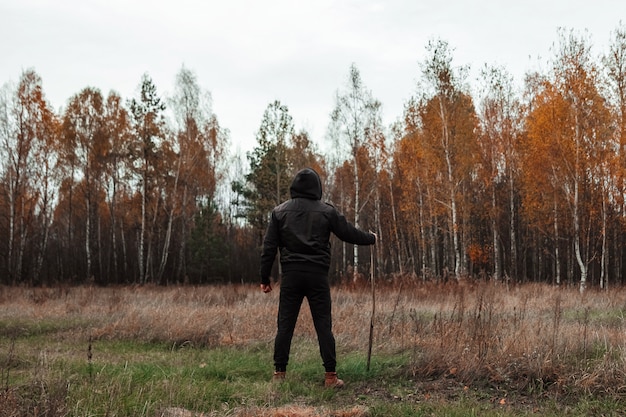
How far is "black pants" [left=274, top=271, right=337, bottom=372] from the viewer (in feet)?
15.0

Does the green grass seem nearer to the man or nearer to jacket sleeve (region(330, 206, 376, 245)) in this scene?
the man

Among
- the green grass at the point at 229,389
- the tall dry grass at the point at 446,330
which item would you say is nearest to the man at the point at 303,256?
the green grass at the point at 229,389

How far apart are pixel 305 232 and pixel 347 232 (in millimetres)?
400

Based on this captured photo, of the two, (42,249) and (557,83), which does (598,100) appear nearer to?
(557,83)

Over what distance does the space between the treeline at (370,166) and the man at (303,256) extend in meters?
12.6

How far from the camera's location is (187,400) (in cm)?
376

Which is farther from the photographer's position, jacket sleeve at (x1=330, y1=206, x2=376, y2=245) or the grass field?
jacket sleeve at (x1=330, y1=206, x2=376, y2=245)

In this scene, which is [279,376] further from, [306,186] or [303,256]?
[306,186]

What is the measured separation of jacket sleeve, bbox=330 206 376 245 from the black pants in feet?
1.40

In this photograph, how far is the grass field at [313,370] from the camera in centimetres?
357

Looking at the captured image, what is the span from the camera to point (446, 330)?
5.66m

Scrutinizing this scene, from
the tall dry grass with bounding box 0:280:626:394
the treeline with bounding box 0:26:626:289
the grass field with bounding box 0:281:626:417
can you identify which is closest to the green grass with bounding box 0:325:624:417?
the grass field with bounding box 0:281:626:417

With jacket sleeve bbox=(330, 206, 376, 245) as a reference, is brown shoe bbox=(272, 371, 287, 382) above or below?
below

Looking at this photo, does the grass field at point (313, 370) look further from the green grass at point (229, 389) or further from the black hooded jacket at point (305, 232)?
the black hooded jacket at point (305, 232)
